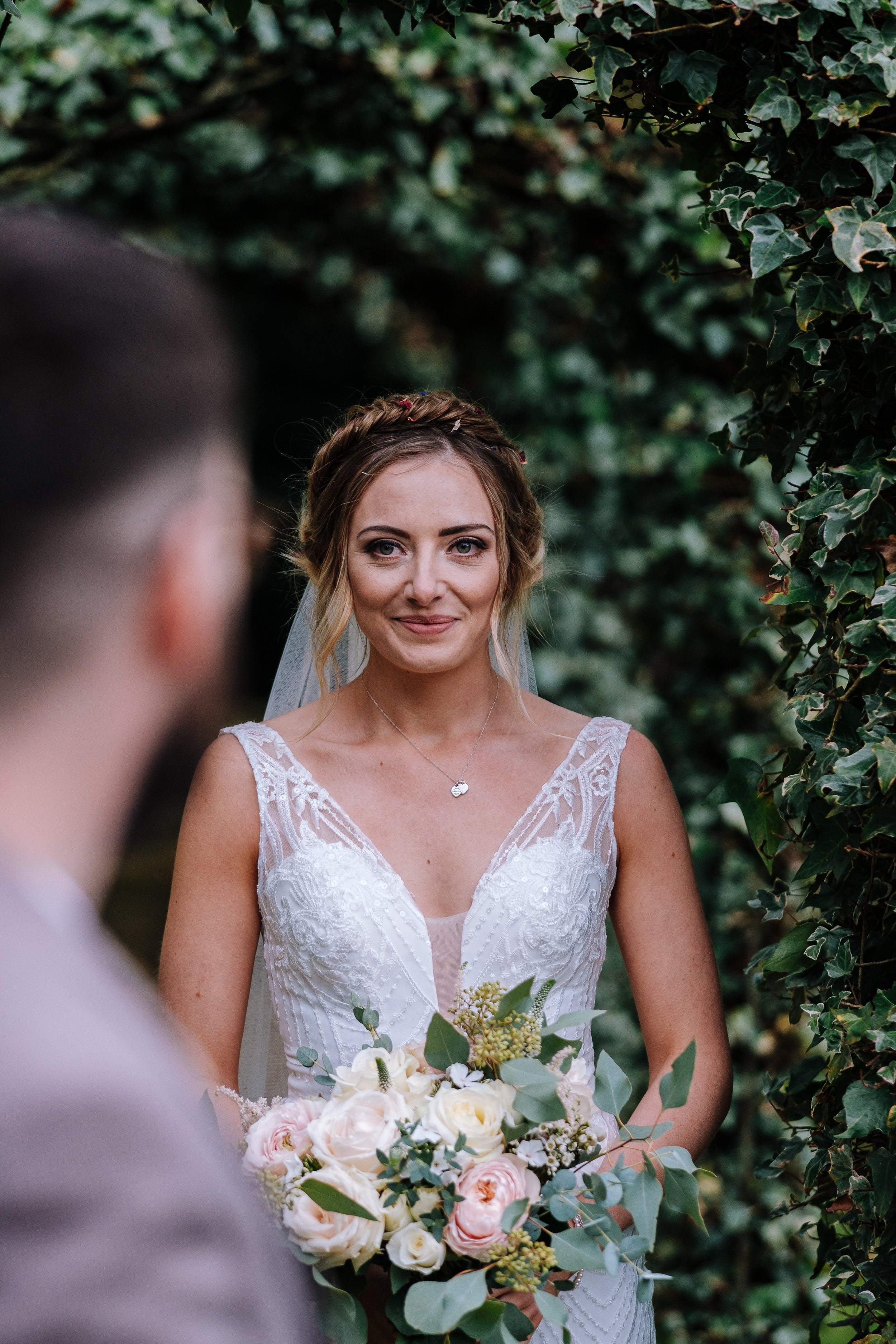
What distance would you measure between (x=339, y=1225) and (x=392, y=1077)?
217 mm

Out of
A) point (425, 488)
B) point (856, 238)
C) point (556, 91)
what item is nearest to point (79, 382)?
point (856, 238)

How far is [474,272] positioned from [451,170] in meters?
0.56

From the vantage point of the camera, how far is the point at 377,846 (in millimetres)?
2545

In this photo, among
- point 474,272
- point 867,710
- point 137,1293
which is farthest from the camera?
point 474,272

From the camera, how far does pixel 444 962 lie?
2.46 metres

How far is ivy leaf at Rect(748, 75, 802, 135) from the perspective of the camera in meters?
1.80

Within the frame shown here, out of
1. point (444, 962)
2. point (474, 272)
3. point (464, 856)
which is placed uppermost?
point (474, 272)

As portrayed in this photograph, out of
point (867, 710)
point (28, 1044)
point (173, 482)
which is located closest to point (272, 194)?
point (867, 710)

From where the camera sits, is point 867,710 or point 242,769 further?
point 242,769

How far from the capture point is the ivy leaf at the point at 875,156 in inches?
69.9

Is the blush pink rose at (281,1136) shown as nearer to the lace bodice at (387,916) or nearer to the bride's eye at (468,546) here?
the lace bodice at (387,916)

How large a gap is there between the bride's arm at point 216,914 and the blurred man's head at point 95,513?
5.53ft

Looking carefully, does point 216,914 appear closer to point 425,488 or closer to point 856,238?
point 425,488

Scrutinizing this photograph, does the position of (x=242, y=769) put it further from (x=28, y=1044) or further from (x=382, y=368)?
(x=382, y=368)
